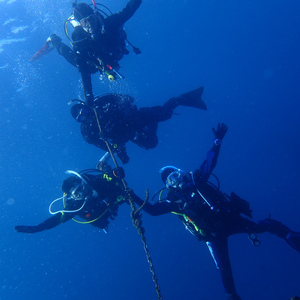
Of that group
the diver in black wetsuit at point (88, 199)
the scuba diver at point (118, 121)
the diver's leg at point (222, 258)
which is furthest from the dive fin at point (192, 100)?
the diver's leg at point (222, 258)

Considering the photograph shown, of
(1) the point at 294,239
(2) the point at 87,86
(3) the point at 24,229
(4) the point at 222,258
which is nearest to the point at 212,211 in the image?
(4) the point at 222,258

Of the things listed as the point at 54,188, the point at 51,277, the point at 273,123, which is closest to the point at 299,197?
the point at 273,123

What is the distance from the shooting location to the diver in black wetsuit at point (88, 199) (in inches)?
217

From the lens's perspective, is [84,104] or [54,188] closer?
[84,104]

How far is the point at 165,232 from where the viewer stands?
29.6 metres

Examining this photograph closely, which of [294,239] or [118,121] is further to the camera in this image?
[118,121]

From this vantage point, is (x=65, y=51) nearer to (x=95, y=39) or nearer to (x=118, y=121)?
(x=95, y=39)

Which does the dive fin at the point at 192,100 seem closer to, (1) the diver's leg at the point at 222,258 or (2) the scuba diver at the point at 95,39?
(2) the scuba diver at the point at 95,39

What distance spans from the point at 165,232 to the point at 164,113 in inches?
962

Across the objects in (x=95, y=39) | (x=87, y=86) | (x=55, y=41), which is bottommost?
(x=55, y=41)

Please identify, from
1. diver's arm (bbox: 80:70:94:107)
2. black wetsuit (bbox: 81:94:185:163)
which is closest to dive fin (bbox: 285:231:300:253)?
black wetsuit (bbox: 81:94:185:163)

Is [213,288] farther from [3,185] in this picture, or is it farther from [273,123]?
[3,185]

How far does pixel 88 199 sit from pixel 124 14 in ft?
13.9

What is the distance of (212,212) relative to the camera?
5.79 metres
